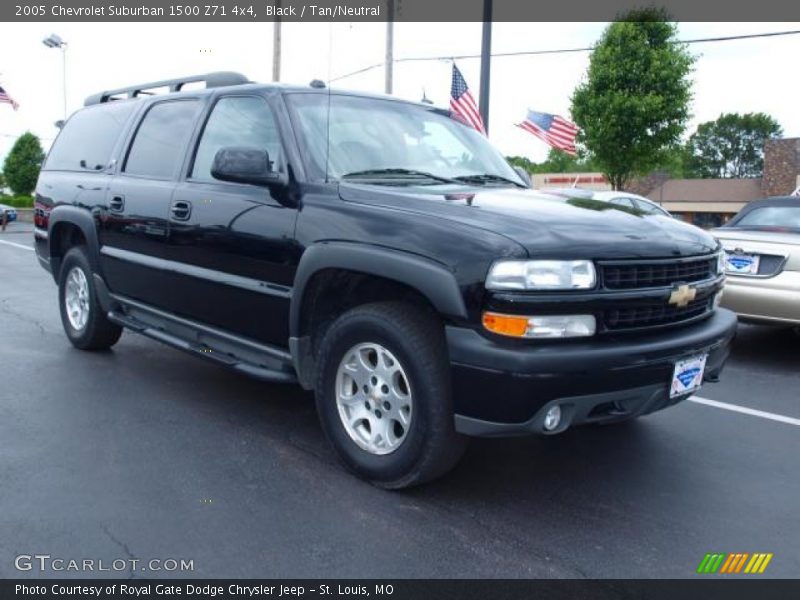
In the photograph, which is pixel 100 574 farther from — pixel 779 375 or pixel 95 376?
pixel 779 375

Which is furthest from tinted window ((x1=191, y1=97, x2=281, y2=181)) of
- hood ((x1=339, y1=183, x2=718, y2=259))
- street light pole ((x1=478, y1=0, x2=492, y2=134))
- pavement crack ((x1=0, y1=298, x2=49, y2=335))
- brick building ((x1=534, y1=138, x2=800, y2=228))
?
brick building ((x1=534, y1=138, x2=800, y2=228))

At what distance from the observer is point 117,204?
17.6ft

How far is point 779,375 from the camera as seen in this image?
629cm

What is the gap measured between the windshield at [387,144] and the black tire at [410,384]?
0.89 meters

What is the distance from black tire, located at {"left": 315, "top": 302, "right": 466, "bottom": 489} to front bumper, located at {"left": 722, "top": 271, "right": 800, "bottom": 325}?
4036mm

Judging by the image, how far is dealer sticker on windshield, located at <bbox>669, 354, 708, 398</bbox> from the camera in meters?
3.47

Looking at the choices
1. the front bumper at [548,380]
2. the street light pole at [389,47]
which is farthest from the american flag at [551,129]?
the front bumper at [548,380]

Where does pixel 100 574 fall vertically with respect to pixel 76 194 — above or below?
below

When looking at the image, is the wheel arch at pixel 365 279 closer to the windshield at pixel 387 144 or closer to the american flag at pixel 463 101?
the windshield at pixel 387 144

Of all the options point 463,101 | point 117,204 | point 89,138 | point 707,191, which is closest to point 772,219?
point 117,204

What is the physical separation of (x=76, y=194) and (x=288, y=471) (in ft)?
10.9

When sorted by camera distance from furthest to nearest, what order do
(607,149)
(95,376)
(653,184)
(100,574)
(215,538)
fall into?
(653,184)
(607,149)
(95,376)
(215,538)
(100,574)

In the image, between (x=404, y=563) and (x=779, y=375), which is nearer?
(x=404, y=563)
